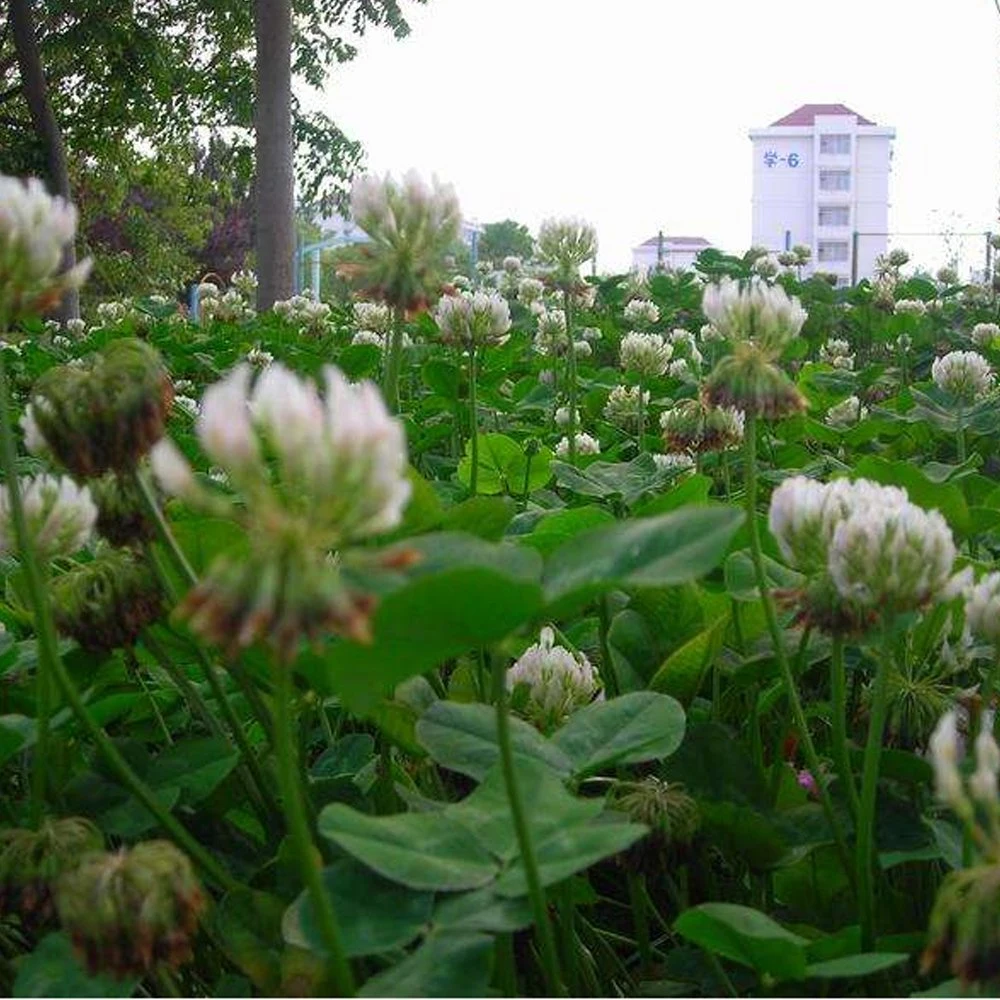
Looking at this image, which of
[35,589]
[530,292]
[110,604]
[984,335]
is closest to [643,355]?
[984,335]

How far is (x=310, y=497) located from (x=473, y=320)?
4.04 ft

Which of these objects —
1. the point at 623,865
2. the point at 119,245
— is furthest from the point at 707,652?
the point at 119,245

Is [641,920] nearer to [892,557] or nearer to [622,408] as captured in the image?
[892,557]

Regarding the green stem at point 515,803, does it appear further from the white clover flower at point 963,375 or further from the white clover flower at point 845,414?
the white clover flower at point 845,414

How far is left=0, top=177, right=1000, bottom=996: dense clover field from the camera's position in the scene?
470 mm

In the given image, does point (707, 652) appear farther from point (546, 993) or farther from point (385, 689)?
point (385, 689)

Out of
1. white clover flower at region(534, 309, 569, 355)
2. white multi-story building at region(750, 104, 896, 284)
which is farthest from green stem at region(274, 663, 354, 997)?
white multi-story building at region(750, 104, 896, 284)

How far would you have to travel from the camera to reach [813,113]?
49.2m

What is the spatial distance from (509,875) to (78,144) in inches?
479

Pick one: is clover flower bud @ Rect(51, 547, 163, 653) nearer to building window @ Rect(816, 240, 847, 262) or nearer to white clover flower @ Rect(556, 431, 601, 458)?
white clover flower @ Rect(556, 431, 601, 458)

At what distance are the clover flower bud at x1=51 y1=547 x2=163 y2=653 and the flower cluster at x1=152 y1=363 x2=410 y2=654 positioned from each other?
11.6 inches

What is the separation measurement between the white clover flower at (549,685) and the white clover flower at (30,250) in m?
0.33

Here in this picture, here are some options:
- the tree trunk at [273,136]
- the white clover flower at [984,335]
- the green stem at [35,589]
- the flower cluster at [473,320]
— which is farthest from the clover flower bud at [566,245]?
the tree trunk at [273,136]

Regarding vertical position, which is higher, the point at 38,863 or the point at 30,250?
the point at 30,250
